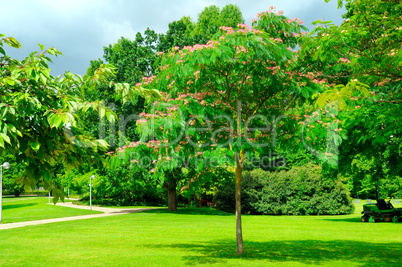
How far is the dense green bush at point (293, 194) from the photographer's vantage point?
31.5 m

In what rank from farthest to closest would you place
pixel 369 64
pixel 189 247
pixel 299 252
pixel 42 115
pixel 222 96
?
pixel 189 247 → pixel 299 252 → pixel 222 96 → pixel 369 64 → pixel 42 115

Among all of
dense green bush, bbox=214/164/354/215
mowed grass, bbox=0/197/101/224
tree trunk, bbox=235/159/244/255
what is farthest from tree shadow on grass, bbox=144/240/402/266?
dense green bush, bbox=214/164/354/215

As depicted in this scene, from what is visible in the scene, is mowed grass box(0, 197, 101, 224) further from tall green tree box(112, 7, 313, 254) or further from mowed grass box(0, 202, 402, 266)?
tall green tree box(112, 7, 313, 254)

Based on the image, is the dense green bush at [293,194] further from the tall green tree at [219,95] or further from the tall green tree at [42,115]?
the tall green tree at [42,115]

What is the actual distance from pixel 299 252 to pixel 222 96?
17.9 feet

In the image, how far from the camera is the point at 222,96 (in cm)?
1109

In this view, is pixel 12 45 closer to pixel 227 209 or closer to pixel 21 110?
pixel 21 110

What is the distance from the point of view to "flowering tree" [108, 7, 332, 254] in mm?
8758

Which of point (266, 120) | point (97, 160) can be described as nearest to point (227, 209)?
point (266, 120)

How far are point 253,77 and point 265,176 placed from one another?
78.4 feet

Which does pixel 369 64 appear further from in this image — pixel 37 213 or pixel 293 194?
pixel 37 213

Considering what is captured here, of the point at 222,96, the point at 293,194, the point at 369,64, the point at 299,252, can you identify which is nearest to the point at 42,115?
the point at 369,64

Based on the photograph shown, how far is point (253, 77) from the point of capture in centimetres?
1004

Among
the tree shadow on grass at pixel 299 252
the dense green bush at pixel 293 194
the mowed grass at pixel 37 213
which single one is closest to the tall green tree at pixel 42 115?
the tree shadow on grass at pixel 299 252
